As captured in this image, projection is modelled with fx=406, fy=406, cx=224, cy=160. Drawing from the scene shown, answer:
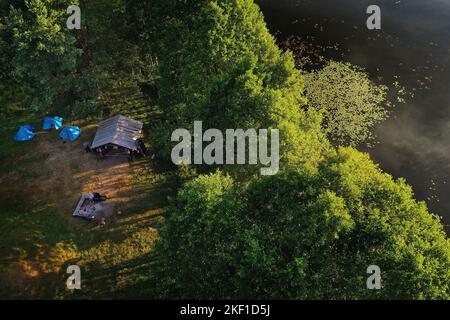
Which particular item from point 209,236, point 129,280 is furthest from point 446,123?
point 129,280

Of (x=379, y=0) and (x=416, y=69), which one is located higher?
(x=379, y=0)

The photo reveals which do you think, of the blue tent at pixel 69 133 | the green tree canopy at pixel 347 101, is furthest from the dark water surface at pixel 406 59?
the blue tent at pixel 69 133

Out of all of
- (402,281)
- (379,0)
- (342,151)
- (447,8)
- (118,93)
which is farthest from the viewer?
(379,0)

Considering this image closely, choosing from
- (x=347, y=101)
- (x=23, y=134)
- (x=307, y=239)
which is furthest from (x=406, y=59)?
(x=23, y=134)

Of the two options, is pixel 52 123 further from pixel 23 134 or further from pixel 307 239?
pixel 307 239

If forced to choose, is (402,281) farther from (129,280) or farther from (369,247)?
(129,280)

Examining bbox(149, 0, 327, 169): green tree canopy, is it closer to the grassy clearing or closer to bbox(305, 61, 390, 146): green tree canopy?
the grassy clearing

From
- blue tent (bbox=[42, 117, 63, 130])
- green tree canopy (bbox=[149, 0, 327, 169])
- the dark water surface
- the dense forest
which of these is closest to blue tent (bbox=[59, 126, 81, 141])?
blue tent (bbox=[42, 117, 63, 130])

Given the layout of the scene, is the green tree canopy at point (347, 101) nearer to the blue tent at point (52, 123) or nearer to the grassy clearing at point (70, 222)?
the grassy clearing at point (70, 222)
